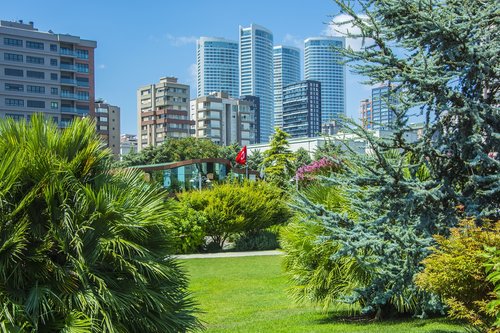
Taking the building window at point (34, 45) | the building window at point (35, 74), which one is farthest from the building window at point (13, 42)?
the building window at point (35, 74)

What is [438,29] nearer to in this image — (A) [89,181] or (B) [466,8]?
(B) [466,8]

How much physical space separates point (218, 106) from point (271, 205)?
424 feet

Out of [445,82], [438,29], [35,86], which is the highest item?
[35,86]

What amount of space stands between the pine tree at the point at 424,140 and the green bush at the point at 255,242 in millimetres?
20826

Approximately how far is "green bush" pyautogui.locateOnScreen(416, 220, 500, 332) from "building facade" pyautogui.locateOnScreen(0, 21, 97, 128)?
332 ft

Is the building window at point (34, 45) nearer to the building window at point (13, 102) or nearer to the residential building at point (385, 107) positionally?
the building window at point (13, 102)

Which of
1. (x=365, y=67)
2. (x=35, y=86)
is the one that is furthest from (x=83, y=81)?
(x=365, y=67)

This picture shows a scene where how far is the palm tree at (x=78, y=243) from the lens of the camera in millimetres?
4996

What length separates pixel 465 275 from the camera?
5762 mm

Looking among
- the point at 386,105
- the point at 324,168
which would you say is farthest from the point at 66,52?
the point at 386,105

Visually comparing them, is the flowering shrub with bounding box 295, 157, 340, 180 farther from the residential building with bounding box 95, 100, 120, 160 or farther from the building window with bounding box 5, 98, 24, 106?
the residential building with bounding box 95, 100, 120, 160

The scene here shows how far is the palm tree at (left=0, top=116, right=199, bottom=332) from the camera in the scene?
4996mm

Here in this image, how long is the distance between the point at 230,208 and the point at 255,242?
248 cm

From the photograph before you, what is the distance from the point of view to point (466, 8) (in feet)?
23.2
